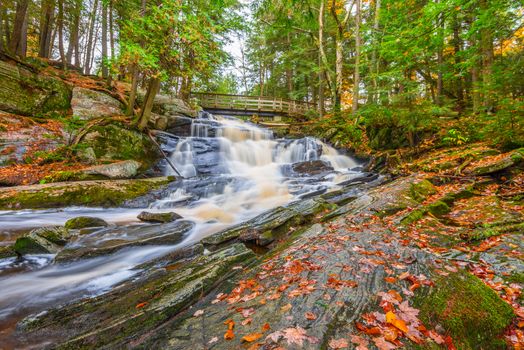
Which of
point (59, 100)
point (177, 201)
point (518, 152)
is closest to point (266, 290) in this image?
point (177, 201)

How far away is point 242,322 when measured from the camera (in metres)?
2.05

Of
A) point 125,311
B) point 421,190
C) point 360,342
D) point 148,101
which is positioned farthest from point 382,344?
point 148,101

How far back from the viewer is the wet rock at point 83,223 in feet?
17.7

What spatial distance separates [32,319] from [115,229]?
117 inches

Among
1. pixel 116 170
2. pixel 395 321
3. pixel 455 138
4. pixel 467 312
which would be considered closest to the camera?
pixel 395 321

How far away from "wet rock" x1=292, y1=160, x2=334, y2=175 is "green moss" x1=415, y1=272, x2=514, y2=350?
968 centimetres

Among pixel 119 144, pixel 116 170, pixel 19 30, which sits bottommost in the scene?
pixel 116 170

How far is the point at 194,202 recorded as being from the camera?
27.4ft

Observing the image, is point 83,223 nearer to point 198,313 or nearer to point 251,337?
point 198,313

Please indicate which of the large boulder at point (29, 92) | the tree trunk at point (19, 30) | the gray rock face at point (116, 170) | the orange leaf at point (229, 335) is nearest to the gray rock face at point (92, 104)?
the large boulder at point (29, 92)

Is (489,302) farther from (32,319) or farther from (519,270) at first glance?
(32,319)

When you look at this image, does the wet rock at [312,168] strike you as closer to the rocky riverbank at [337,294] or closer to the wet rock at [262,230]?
the wet rock at [262,230]

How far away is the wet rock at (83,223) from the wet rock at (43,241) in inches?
15.6

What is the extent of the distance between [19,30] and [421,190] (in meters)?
18.4
